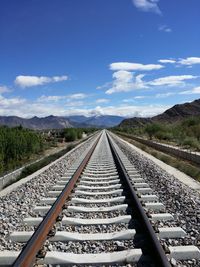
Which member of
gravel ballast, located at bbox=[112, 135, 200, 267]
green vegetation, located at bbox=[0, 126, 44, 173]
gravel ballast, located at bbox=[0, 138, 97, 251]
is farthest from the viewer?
green vegetation, located at bbox=[0, 126, 44, 173]

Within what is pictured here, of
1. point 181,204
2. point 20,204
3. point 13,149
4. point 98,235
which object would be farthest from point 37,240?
point 13,149

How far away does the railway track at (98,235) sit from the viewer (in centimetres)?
474

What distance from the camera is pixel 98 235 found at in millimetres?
5754

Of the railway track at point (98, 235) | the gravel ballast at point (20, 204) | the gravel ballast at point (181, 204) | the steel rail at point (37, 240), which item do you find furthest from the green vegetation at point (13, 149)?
the steel rail at point (37, 240)

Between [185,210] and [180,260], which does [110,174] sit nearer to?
[185,210]

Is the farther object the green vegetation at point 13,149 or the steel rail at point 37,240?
the green vegetation at point 13,149

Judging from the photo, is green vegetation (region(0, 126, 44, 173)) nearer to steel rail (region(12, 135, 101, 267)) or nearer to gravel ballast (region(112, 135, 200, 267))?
gravel ballast (region(112, 135, 200, 267))

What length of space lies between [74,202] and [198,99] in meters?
183

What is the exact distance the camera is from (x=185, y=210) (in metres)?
7.40

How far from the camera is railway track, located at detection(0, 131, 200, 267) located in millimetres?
4738

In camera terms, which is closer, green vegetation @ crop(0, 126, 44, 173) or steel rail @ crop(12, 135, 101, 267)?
steel rail @ crop(12, 135, 101, 267)

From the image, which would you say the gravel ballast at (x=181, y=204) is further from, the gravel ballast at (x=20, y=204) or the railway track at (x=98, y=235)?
the gravel ballast at (x=20, y=204)

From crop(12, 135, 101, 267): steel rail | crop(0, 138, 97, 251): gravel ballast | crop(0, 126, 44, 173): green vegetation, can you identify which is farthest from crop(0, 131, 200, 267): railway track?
crop(0, 126, 44, 173): green vegetation

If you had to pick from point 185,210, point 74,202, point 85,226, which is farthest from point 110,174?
point 85,226
